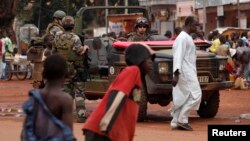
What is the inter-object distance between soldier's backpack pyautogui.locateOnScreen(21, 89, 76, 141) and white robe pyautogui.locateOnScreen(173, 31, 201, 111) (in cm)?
562

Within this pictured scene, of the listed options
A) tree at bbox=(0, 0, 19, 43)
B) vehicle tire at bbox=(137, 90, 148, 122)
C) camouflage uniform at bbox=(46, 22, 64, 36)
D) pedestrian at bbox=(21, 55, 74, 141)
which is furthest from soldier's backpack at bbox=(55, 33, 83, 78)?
tree at bbox=(0, 0, 19, 43)

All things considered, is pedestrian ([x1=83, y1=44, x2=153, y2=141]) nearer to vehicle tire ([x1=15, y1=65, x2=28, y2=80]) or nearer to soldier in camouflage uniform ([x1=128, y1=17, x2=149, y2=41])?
soldier in camouflage uniform ([x1=128, y1=17, x2=149, y2=41])

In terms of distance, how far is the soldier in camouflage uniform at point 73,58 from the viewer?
11648 millimetres

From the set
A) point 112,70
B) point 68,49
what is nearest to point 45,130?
point 68,49

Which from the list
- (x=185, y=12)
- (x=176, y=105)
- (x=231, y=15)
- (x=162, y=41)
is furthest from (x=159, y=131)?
(x=231, y=15)

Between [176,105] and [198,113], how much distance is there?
2.68 meters

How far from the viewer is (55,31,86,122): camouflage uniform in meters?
11.6

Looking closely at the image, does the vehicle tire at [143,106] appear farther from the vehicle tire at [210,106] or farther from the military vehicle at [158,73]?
the vehicle tire at [210,106]

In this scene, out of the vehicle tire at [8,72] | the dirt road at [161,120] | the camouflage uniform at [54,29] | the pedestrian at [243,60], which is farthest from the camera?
the vehicle tire at [8,72]

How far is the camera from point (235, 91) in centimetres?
2064

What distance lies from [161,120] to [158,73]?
146cm

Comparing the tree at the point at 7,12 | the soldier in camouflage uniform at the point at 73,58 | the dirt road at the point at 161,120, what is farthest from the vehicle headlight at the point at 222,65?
the tree at the point at 7,12

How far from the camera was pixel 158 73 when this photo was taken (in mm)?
11875

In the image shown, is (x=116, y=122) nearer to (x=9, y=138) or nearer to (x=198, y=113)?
(x=9, y=138)
